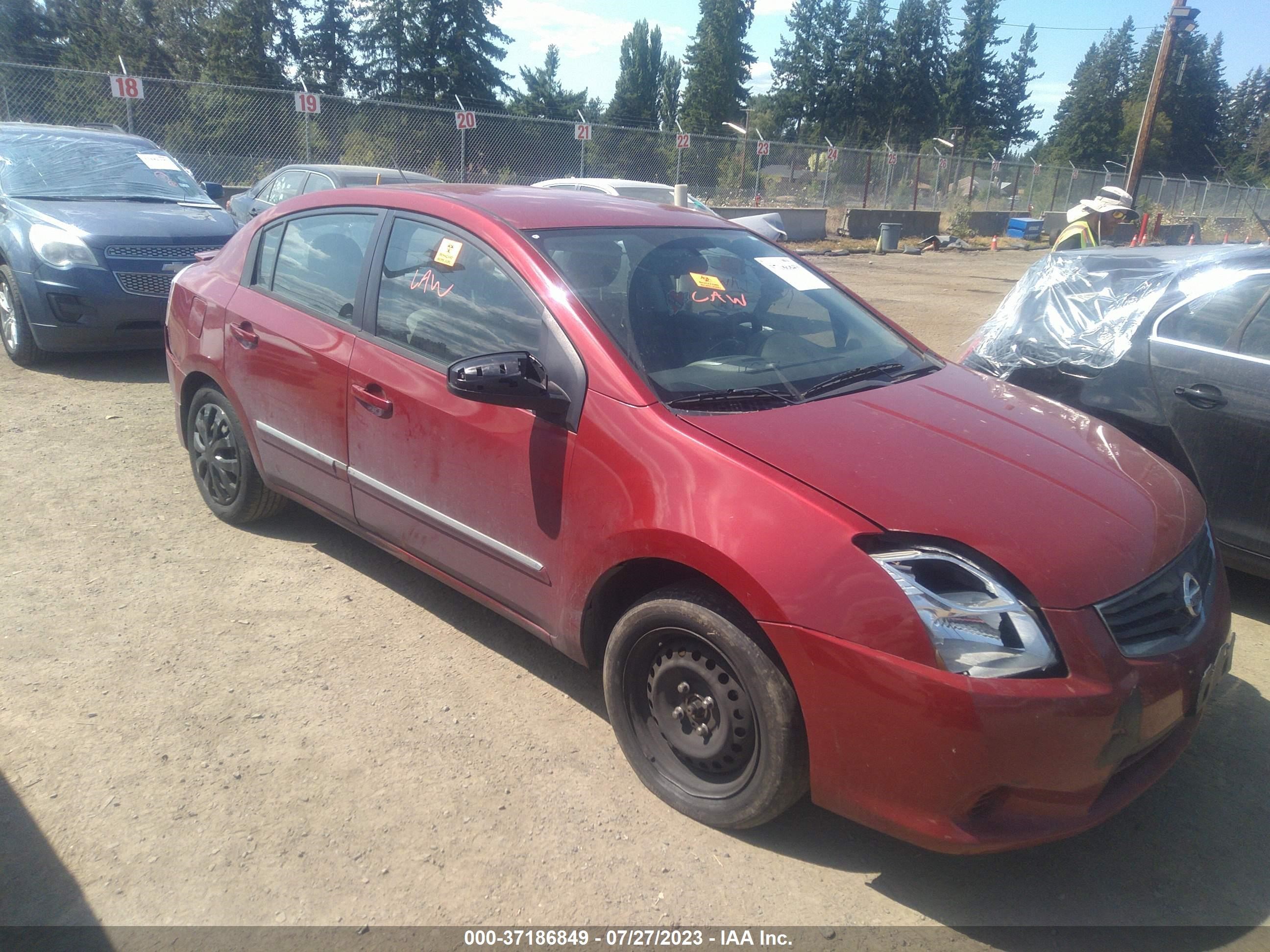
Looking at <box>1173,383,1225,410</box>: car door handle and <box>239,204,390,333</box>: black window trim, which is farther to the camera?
<box>1173,383,1225,410</box>: car door handle

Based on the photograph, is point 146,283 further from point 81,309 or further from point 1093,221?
point 1093,221

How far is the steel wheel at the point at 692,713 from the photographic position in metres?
2.64

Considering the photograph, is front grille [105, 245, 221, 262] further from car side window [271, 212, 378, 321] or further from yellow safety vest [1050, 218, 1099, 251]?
yellow safety vest [1050, 218, 1099, 251]

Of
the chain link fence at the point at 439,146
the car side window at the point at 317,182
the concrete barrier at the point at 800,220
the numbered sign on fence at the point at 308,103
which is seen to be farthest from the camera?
the concrete barrier at the point at 800,220

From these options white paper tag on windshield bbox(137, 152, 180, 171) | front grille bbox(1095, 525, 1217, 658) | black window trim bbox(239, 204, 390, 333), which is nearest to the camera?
front grille bbox(1095, 525, 1217, 658)

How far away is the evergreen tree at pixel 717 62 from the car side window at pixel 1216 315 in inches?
2819

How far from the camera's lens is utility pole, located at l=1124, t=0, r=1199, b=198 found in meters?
19.8

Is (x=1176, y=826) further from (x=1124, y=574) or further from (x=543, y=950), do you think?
(x=543, y=950)

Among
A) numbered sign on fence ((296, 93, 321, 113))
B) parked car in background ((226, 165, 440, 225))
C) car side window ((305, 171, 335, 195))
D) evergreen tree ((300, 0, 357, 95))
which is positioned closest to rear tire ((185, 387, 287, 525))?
parked car in background ((226, 165, 440, 225))

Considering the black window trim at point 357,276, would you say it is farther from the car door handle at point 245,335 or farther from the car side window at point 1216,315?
the car side window at point 1216,315

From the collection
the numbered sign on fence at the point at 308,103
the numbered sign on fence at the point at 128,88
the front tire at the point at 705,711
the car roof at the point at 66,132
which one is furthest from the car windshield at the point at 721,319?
the numbered sign on fence at the point at 308,103

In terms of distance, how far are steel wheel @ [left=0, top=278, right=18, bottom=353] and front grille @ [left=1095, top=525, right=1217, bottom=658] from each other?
7.80 m

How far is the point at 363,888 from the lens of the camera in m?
2.50

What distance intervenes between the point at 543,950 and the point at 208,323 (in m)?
3.35
